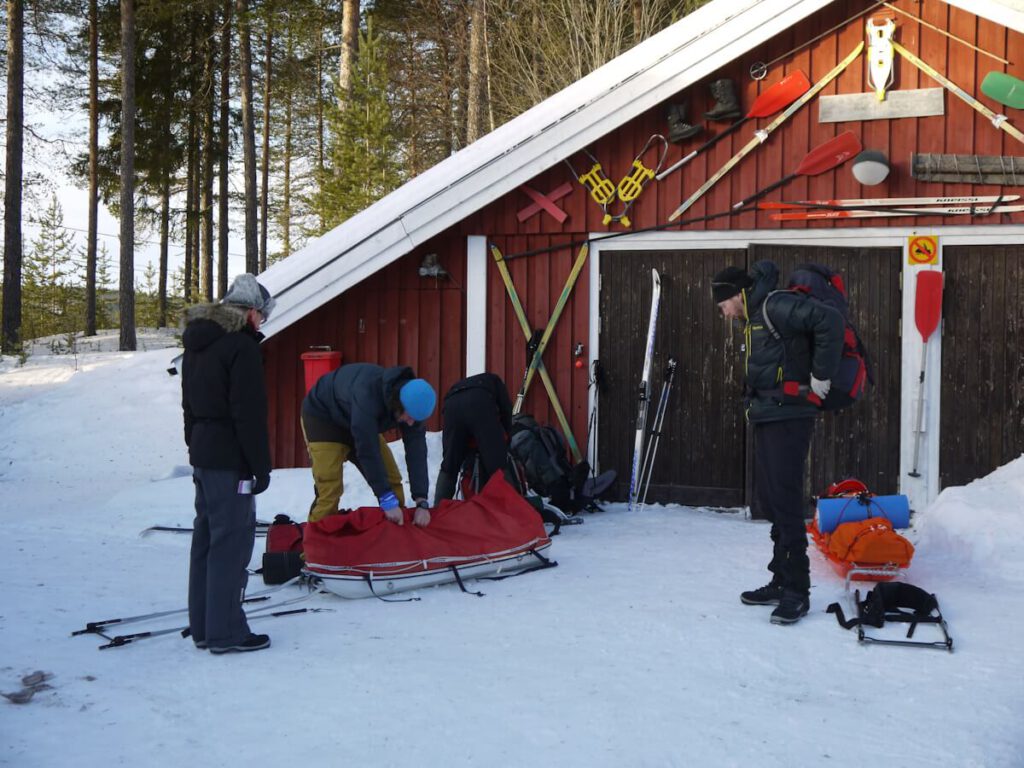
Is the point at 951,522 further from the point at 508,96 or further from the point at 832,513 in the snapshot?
the point at 508,96

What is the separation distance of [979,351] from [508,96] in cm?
1408

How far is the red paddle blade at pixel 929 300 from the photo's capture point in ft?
24.5

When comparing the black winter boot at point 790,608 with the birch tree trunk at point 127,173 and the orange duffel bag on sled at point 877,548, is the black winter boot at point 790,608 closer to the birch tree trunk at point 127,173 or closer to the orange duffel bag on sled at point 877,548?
the orange duffel bag on sled at point 877,548

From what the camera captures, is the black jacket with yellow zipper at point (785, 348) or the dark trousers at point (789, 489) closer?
the black jacket with yellow zipper at point (785, 348)

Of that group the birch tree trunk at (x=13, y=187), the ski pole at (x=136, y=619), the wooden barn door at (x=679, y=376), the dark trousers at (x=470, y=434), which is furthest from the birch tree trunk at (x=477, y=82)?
the ski pole at (x=136, y=619)

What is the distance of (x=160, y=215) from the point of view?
25000mm

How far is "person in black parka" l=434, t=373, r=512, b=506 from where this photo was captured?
21.1ft

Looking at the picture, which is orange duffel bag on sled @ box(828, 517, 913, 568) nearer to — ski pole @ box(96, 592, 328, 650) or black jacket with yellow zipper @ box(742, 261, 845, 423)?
black jacket with yellow zipper @ box(742, 261, 845, 423)

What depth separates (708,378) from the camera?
8.04 meters

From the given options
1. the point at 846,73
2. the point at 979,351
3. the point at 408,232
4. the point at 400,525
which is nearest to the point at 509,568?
the point at 400,525

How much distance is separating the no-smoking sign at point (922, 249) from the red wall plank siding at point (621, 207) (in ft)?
0.42

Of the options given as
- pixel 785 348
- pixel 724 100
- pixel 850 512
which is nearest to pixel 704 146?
pixel 724 100

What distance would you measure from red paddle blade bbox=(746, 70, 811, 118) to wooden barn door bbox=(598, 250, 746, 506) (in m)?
1.14

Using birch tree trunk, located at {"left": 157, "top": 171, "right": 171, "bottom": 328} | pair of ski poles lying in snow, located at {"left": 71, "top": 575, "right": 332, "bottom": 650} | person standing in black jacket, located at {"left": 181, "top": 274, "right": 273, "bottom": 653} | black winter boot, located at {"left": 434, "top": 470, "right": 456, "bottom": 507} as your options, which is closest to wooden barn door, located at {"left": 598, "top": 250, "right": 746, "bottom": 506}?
black winter boot, located at {"left": 434, "top": 470, "right": 456, "bottom": 507}
